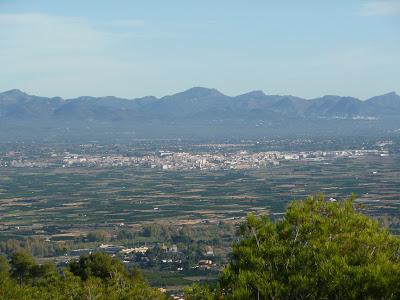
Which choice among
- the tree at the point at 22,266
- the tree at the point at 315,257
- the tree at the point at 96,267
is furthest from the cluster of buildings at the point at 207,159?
the tree at the point at 315,257

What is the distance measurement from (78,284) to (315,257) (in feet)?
24.3

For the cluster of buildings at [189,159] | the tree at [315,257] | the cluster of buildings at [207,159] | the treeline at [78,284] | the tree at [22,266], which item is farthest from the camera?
the cluster of buildings at [189,159]

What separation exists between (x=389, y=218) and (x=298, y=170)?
142 ft

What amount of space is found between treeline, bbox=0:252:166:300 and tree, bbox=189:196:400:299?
4.53 metres

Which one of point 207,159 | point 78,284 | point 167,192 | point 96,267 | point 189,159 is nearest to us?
point 78,284

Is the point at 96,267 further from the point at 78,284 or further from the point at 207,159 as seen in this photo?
the point at 207,159

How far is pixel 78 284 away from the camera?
17062 millimetres

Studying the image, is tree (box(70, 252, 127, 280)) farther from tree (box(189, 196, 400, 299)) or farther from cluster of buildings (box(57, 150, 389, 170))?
cluster of buildings (box(57, 150, 389, 170))

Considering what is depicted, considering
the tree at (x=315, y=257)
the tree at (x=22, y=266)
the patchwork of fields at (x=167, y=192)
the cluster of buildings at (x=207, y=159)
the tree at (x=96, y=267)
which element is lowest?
the patchwork of fields at (x=167, y=192)

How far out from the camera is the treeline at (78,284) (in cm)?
1606

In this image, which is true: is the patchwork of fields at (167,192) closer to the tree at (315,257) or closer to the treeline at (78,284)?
the treeline at (78,284)

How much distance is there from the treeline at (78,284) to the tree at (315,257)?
4530 millimetres

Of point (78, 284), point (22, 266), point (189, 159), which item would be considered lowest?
point (189, 159)

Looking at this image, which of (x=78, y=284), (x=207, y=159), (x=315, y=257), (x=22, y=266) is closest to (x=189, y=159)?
(x=207, y=159)
